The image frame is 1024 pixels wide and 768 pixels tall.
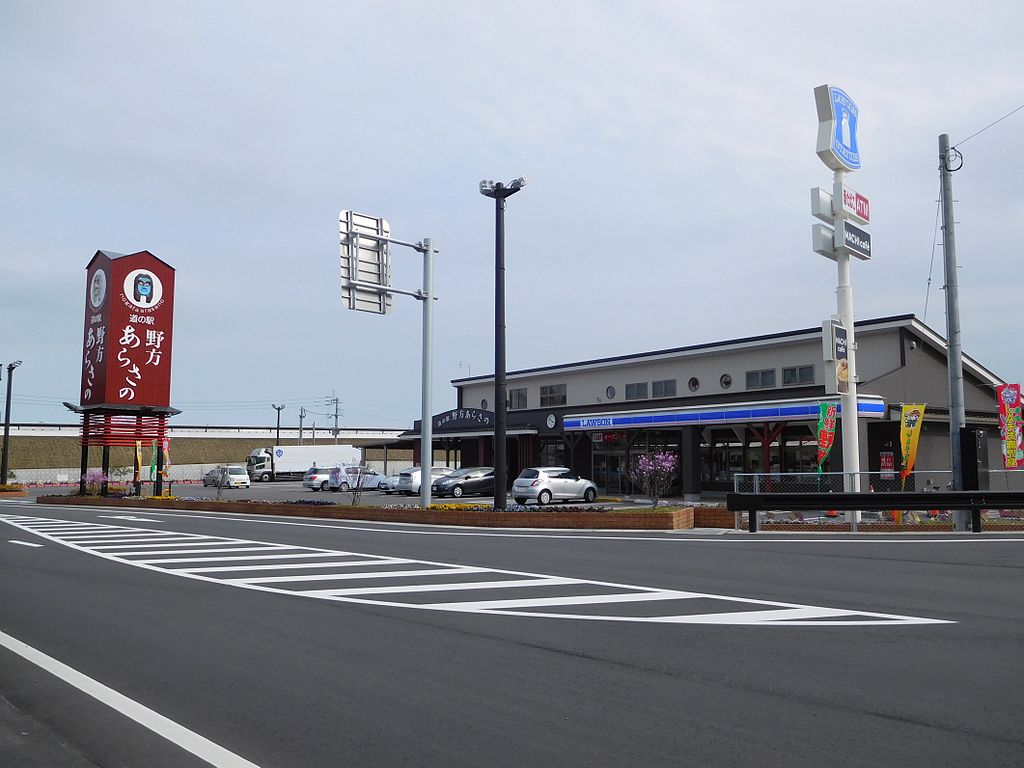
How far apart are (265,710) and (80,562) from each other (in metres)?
10.5

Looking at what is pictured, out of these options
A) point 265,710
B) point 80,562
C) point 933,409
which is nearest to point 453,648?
point 265,710

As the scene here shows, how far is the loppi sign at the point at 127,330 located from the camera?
3616 cm

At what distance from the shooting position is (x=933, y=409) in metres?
30.8

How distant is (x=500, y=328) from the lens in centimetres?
Answer: 2350

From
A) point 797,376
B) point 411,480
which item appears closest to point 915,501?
point 797,376

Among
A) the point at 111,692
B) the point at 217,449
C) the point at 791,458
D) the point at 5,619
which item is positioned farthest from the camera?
the point at 217,449

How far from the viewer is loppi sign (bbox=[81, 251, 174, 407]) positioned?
36156mm

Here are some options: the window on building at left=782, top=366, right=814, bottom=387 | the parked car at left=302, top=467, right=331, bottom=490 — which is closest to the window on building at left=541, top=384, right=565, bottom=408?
the window on building at left=782, top=366, right=814, bottom=387

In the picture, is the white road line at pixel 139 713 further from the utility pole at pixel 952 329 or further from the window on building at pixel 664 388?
the window on building at pixel 664 388

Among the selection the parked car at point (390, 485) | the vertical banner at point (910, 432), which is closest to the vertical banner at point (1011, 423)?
the vertical banner at point (910, 432)

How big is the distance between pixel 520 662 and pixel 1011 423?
72.5ft

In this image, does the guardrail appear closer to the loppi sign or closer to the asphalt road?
the asphalt road

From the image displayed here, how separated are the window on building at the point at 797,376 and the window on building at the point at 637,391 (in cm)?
760

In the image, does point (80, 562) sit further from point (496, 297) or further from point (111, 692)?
point (496, 297)
